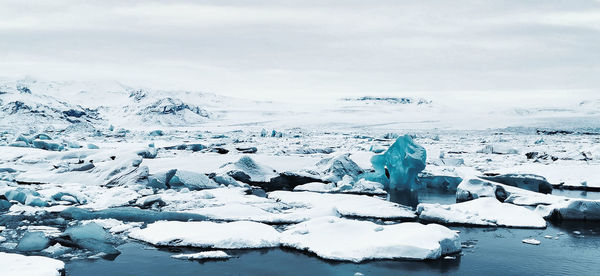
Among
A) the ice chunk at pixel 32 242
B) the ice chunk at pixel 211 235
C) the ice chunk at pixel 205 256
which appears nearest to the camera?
the ice chunk at pixel 205 256

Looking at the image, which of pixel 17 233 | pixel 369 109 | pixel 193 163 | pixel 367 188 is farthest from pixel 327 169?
pixel 369 109

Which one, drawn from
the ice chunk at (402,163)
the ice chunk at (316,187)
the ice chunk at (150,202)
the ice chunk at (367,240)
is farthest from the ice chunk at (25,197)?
the ice chunk at (402,163)

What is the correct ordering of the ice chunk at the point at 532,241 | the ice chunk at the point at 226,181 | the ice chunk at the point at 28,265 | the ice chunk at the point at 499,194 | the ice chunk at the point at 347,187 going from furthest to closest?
the ice chunk at the point at 226,181 → the ice chunk at the point at 347,187 → the ice chunk at the point at 499,194 → the ice chunk at the point at 532,241 → the ice chunk at the point at 28,265

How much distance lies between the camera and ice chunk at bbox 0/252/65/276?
18.7ft

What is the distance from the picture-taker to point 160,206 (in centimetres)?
1024

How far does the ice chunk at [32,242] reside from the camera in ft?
22.7

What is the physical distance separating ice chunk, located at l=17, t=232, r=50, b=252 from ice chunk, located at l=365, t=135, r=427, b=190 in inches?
357

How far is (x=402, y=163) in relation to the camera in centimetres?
1402

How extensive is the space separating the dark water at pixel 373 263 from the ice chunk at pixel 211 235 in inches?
8.2

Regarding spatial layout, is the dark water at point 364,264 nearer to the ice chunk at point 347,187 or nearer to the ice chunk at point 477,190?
the ice chunk at point 477,190

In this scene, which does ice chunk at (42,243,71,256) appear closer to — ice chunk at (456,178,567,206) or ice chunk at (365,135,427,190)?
ice chunk at (456,178,567,206)

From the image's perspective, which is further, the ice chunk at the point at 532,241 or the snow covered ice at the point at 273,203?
the ice chunk at the point at 532,241

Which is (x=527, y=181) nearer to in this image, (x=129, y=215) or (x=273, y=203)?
(x=273, y=203)

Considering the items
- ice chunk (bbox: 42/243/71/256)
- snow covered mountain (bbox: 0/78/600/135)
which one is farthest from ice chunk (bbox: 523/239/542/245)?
snow covered mountain (bbox: 0/78/600/135)
